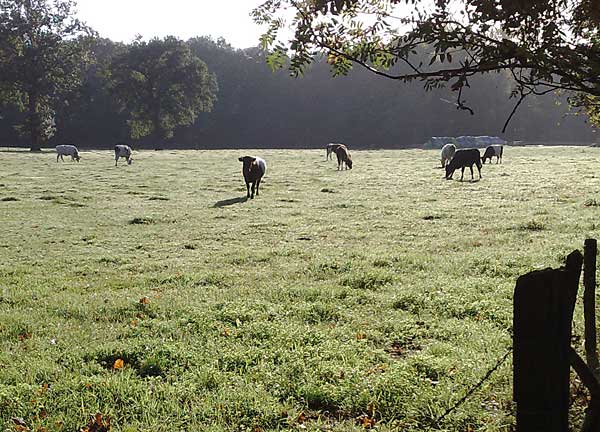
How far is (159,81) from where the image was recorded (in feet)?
221

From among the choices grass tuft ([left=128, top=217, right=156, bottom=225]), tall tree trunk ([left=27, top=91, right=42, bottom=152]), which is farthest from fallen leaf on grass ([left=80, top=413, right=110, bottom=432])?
tall tree trunk ([left=27, top=91, right=42, bottom=152])

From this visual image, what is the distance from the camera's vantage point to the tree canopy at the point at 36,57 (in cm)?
5781

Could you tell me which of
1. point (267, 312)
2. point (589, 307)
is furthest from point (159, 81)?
point (589, 307)

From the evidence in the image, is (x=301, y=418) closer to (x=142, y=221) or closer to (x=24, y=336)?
(x=24, y=336)

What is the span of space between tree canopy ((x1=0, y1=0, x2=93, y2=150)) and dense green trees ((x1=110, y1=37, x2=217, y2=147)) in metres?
6.01

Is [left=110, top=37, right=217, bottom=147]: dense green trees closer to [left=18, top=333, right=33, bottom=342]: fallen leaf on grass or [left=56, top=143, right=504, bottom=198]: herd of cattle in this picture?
[left=56, top=143, right=504, bottom=198]: herd of cattle

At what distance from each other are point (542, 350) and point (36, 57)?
2534 inches

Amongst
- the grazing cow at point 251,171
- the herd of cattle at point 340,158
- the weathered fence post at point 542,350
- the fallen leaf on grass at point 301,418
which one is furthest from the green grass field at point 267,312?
the herd of cattle at point 340,158

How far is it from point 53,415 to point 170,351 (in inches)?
52.3

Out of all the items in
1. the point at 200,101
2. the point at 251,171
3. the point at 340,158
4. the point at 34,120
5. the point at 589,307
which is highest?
the point at 200,101

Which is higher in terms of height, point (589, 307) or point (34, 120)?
point (34, 120)

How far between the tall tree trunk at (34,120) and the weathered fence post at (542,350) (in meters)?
62.2

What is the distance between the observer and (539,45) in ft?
12.8

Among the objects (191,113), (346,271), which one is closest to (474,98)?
(191,113)
